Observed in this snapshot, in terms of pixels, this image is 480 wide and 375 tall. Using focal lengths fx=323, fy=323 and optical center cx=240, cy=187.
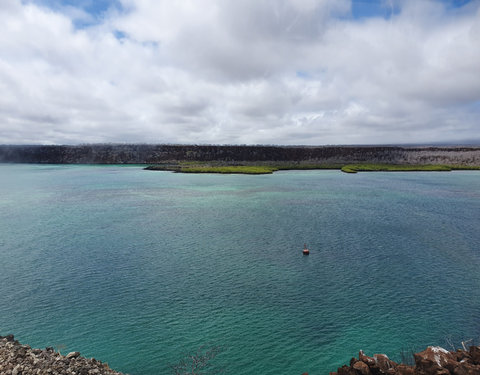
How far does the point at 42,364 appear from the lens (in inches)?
427

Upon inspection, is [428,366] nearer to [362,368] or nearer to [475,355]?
[362,368]

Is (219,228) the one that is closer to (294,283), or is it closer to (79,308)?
(294,283)

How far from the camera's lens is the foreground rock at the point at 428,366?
9797 mm

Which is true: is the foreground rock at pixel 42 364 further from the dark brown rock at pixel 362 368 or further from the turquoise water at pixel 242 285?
the dark brown rock at pixel 362 368

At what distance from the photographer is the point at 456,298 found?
59.6ft

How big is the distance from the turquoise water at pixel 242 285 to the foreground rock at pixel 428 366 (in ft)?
8.73

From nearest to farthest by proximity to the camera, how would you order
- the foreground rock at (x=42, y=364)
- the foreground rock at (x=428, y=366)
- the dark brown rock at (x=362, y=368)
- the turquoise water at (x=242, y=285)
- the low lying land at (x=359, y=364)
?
the foreground rock at (x=428, y=366), the low lying land at (x=359, y=364), the dark brown rock at (x=362, y=368), the foreground rock at (x=42, y=364), the turquoise water at (x=242, y=285)

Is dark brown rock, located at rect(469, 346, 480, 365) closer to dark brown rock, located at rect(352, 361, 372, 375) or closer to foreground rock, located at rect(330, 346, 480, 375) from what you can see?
foreground rock, located at rect(330, 346, 480, 375)

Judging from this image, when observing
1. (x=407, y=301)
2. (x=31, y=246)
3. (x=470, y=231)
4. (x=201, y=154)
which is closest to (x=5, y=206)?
(x=31, y=246)

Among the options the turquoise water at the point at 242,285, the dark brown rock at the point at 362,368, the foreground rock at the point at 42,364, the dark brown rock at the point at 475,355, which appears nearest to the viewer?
the dark brown rock at the point at 362,368

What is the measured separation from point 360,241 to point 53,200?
48895mm

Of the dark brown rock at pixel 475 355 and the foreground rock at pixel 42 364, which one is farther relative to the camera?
the dark brown rock at pixel 475 355

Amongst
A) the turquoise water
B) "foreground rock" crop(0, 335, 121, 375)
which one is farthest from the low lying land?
the turquoise water

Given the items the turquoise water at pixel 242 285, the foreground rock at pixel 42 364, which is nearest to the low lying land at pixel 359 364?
the foreground rock at pixel 42 364
